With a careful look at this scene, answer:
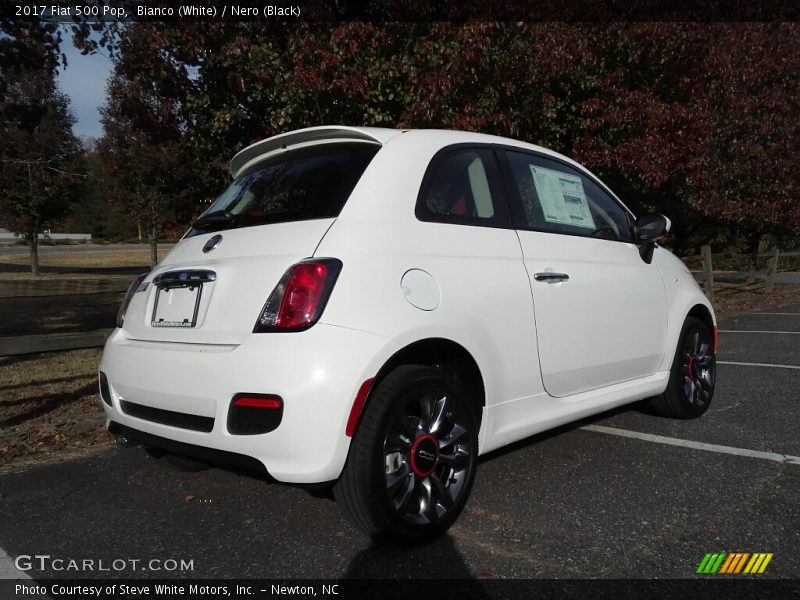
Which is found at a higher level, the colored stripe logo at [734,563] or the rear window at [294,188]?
the rear window at [294,188]

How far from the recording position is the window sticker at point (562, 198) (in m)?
3.46

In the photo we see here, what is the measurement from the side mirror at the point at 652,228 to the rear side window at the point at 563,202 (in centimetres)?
8

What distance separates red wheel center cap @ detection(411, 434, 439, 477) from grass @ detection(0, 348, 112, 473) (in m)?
2.56

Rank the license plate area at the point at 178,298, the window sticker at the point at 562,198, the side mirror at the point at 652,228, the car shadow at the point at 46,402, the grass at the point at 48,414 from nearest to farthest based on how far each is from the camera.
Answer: the license plate area at the point at 178,298 → the window sticker at the point at 562,198 → the side mirror at the point at 652,228 → the grass at the point at 48,414 → the car shadow at the point at 46,402

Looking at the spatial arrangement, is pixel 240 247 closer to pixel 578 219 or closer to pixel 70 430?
pixel 578 219

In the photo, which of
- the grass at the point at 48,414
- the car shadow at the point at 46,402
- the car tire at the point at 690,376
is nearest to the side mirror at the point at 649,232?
the car tire at the point at 690,376

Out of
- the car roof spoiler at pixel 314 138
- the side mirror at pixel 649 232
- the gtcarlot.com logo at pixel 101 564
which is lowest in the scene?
the gtcarlot.com logo at pixel 101 564

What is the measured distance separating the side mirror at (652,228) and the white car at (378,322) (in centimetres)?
37

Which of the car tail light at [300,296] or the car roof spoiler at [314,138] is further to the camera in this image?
the car roof spoiler at [314,138]

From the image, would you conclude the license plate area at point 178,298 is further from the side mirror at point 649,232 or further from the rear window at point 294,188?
the side mirror at point 649,232

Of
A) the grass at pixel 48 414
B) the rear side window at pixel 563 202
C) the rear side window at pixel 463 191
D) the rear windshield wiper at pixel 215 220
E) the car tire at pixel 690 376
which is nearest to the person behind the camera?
the rear side window at pixel 463 191

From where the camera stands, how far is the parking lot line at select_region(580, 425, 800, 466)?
11.7ft

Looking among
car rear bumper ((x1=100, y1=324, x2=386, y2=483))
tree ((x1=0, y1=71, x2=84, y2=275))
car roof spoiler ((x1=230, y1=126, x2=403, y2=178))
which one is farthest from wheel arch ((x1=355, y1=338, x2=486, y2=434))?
tree ((x1=0, y1=71, x2=84, y2=275))

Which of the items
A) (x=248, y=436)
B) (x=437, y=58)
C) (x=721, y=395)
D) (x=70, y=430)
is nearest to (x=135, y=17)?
(x=437, y=58)
